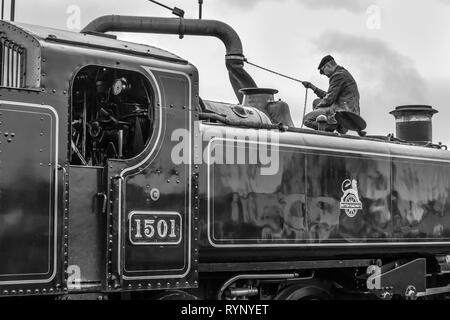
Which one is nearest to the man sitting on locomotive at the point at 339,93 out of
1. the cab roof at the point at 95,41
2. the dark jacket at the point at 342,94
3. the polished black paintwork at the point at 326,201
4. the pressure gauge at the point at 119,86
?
the dark jacket at the point at 342,94

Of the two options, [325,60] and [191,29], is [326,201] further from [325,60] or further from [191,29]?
[191,29]

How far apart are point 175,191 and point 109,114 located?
94cm

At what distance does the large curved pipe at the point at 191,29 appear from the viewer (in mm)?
18703

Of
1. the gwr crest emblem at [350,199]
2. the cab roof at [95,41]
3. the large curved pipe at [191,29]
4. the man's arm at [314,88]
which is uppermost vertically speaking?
the large curved pipe at [191,29]

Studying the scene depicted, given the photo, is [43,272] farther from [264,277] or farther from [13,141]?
[264,277]

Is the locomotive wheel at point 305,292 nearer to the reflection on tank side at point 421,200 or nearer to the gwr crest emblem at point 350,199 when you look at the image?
the gwr crest emblem at point 350,199

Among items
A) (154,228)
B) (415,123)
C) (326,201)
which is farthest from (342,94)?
(154,228)

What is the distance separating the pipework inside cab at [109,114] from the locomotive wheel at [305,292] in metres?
2.49

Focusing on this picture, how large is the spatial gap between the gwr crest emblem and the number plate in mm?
2544

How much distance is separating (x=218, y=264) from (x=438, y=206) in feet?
12.2

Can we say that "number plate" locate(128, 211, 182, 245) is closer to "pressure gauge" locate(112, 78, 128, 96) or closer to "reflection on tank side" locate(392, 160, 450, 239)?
"pressure gauge" locate(112, 78, 128, 96)

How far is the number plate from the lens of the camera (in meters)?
6.49

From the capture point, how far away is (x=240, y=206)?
762cm
